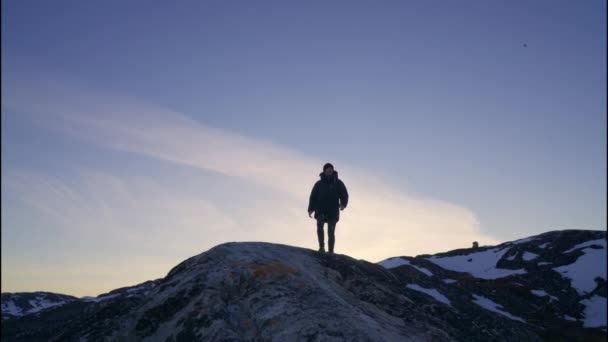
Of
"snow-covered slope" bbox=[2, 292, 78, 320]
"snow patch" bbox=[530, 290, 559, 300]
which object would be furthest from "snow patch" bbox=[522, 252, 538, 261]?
"snow-covered slope" bbox=[2, 292, 78, 320]

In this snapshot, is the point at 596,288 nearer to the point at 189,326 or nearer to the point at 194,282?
the point at 189,326

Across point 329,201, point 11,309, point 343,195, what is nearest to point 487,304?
point 343,195

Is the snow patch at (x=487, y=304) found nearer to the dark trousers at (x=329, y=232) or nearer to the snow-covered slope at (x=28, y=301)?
the dark trousers at (x=329, y=232)

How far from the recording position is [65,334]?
796 centimetres

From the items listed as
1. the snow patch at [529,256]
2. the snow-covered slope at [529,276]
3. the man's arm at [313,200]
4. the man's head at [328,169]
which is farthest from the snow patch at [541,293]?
the man's head at [328,169]

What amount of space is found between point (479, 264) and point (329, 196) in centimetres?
4609

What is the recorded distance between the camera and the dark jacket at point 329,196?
46.6 ft

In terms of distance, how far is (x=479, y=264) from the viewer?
173 ft

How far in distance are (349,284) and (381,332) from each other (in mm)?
2579

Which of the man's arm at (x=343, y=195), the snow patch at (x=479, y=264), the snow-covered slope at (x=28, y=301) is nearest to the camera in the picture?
the man's arm at (x=343, y=195)

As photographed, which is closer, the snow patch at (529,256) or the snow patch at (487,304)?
the snow patch at (487,304)

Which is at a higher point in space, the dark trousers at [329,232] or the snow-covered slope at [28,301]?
the dark trousers at [329,232]

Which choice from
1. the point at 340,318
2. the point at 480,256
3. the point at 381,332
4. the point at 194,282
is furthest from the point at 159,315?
the point at 480,256

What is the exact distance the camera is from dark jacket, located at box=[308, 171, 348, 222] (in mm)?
14203
